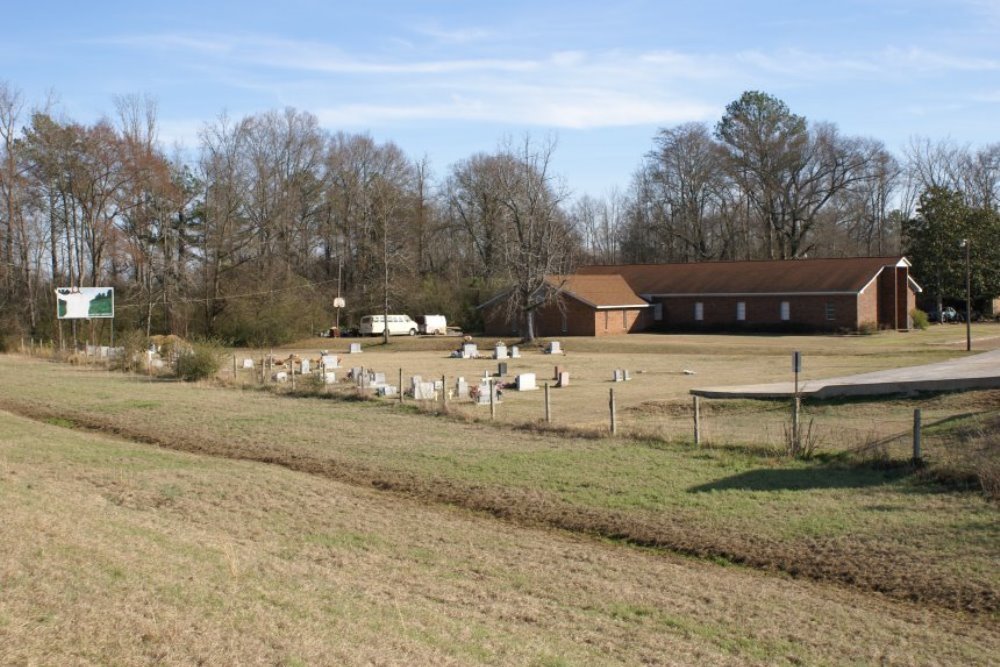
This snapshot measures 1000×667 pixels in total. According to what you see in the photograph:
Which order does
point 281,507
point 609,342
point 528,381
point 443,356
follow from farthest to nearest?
point 609,342 < point 443,356 < point 528,381 < point 281,507

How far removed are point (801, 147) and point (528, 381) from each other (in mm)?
59381

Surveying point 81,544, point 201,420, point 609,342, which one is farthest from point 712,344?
point 81,544

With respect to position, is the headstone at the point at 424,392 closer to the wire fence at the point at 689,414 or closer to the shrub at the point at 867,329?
the wire fence at the point at 689,414

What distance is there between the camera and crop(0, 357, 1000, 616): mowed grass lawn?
11.3 metres

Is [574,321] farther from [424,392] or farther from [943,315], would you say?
[424,392]

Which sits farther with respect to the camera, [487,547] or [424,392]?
[424,392]

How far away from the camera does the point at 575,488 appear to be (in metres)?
15.3

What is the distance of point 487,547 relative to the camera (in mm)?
12008

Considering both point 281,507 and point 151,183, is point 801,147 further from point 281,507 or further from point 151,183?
point 281,507

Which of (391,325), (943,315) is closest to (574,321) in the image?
(391,325)

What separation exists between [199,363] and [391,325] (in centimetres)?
3610

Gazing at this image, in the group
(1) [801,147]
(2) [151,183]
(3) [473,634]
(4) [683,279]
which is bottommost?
(3) [473,634]

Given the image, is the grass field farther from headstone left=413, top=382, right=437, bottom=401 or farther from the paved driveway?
headstone left=413, top=382, right=437, bottom=401

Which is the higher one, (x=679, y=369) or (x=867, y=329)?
(x=867, y=329)
